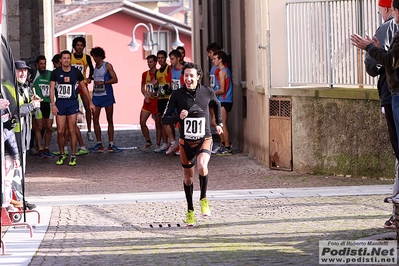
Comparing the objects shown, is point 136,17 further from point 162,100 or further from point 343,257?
point 343,257

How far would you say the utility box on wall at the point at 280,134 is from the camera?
50.5 ft

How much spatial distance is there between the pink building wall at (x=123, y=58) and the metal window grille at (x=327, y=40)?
5124 centimetres

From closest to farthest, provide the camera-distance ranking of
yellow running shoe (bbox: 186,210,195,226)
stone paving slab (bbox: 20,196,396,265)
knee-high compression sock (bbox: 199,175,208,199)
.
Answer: stone paving slab (bbox: 20,196,396,265) → yellow running shoe (bbox: 186,210,195,226) → knee-high compression sock (bbox: 199,175,208,199)

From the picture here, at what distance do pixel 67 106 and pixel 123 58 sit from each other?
51.0 m

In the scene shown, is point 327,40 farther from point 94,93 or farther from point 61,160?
point 94,93

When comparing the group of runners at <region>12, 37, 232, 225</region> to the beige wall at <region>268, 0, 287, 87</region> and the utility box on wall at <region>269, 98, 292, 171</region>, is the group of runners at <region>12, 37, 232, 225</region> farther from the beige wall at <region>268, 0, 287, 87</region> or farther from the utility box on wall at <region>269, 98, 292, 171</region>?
the beige wall at <region>268, 0, 287, 87</region>

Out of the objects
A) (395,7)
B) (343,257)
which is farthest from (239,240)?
(395,7)

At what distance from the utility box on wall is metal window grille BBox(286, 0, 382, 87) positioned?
41cm

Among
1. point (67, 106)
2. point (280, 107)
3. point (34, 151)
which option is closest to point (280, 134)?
point (280, 107)

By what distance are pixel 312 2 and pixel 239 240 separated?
649 cm

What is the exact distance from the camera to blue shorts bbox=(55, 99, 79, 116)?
56.2 feet

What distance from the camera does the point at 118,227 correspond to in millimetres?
10711

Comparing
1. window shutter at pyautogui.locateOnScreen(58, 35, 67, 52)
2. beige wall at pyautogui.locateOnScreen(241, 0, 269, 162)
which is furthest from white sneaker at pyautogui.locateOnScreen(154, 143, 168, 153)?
window shutter at pyautogui.locateOnScreen(58, 35, 67, 52)

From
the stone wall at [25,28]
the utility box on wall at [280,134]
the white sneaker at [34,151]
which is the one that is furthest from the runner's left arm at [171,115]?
the white sneaker at [34,151]
